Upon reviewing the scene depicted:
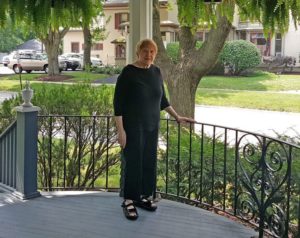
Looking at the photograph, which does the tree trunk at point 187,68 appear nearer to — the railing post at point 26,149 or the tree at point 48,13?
the railing post at point 26,149

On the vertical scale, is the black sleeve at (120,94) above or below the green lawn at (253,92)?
above

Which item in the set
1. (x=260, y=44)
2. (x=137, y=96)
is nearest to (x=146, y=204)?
(x=137, y=96)

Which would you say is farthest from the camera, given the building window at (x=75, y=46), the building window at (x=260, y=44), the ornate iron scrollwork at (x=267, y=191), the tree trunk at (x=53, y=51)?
the building window at (x=75, y=46)

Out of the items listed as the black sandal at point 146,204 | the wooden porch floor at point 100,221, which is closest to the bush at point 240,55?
the wooden porch floor at point 100,221

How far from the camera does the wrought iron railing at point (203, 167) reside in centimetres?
357

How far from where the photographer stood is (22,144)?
4.63 metres

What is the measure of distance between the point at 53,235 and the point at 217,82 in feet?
65.7

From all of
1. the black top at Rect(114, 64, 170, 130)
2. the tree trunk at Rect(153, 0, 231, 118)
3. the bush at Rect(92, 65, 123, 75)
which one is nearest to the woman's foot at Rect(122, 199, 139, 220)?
the black top at Rect(114, 64, 170, 130)

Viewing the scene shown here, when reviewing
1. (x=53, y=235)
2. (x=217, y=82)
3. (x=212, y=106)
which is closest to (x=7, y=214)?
(x=53, y=235)

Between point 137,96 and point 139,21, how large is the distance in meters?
1.11

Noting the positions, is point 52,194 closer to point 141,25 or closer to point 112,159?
point 112,159

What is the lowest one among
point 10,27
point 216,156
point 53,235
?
point 53,235

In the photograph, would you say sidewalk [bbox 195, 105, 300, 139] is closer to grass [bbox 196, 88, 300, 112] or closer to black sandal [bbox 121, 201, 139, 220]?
grass [bbox 196, 88, 300, 112]

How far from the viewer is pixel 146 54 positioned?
3.87 meters
